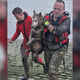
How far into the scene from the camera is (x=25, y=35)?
3.42m

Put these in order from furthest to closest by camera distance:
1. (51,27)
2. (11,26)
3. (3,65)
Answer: (11,26) < (51,27) < (3,65)

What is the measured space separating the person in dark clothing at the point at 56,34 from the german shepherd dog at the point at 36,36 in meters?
0.11

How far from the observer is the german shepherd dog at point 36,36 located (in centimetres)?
309

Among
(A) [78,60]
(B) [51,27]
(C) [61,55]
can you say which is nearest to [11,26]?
(B) [51,27]

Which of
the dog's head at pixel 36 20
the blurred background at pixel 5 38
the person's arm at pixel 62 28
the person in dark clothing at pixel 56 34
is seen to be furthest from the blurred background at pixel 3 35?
the person's arm at pixel 62 28

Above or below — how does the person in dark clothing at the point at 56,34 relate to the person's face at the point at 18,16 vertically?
below

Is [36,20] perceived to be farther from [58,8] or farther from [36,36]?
[58,8]

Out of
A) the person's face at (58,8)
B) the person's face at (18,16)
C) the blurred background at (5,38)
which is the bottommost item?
the blurred background at (5,38)

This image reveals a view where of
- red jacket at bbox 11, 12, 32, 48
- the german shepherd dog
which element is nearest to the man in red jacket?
red jacket at bbox 11, 12, 32, 48

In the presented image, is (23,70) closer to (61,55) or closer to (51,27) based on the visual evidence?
(61,55)

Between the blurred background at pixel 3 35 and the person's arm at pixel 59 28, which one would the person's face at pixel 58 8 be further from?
the blurred background at pixel 3 35

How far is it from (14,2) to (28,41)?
0.77m

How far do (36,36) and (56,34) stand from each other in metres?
0.37

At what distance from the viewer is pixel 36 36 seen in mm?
3189
